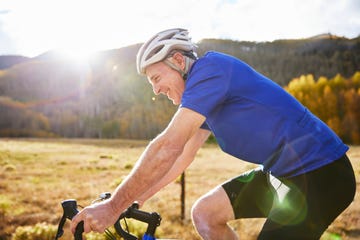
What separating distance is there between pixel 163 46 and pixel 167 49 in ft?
0.22

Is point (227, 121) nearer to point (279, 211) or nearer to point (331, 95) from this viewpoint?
point (279, 211)

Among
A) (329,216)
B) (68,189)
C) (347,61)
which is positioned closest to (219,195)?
(329,216)

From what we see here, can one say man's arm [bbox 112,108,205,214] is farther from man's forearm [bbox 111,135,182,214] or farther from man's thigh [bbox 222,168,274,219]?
man's thigh [bbox 222,168,274,219]

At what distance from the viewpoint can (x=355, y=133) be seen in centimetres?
8444

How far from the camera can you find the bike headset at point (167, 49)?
287cm

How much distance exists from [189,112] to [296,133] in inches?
28.7

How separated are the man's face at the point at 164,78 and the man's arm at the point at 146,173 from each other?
474 mm

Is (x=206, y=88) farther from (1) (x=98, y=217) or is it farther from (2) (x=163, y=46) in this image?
(1) (x=98, y=217)

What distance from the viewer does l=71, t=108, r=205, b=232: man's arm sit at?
2334 mm

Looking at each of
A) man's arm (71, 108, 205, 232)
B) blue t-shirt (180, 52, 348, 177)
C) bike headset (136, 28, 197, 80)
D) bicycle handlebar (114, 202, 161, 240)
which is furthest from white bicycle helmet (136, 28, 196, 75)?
bicycle handlebar (114, 202, 161, 240)

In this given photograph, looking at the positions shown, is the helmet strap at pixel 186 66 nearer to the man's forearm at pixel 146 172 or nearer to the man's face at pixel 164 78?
the man's face at pixel 164 78

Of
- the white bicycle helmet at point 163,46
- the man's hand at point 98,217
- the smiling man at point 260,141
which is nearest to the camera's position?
the man's hand at point 98,217

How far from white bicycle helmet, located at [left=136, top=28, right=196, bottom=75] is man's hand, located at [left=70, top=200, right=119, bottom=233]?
1.08 m

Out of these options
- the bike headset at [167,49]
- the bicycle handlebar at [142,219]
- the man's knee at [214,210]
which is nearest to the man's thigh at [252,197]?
the man's knee at [214,210]
